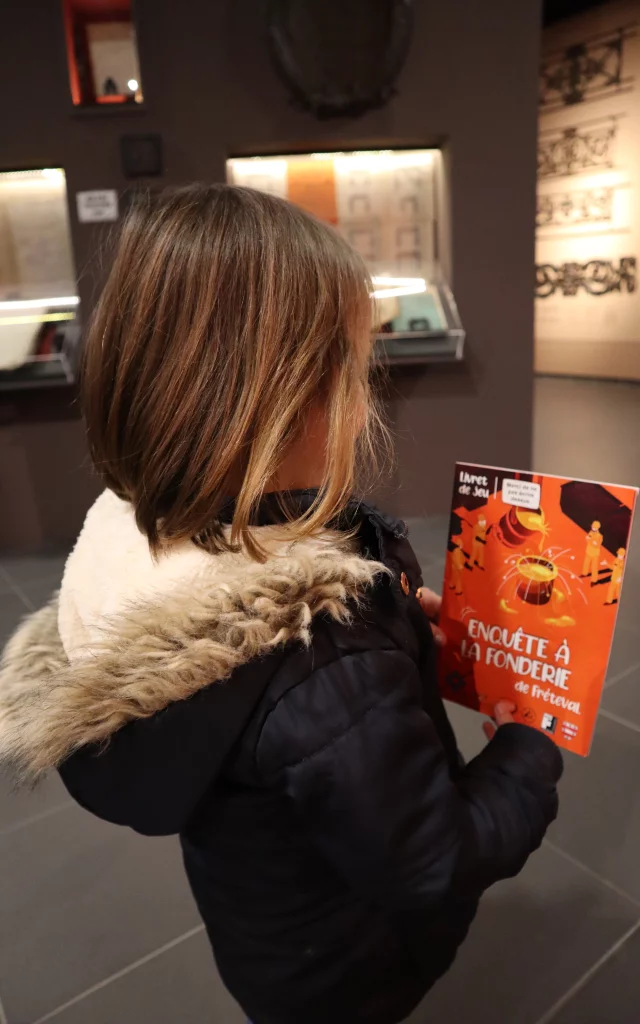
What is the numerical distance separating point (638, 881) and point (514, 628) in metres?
0.95

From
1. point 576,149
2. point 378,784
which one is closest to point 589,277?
Answer: point 576,149

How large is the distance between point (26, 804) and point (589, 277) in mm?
7467

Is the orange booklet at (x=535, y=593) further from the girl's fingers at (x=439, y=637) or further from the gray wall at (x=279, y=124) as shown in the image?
the gray wall at (x=279, y=124)

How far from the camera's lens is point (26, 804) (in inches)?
73.0

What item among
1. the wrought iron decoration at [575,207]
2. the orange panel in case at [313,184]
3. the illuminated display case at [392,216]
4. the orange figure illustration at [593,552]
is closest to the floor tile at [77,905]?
the orange figure illustration at [593,552]

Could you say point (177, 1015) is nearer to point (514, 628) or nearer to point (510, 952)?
point (510, 952)

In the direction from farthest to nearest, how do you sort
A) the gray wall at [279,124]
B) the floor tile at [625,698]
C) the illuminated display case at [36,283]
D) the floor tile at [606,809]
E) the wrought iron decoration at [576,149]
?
the wrought iron decoration at [576,149], the illuminated display case at [36,283], the gray wall at [279,124], the floor tile at [625,698], the floor tile at [606,809]

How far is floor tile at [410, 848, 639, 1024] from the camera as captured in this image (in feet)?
4.21

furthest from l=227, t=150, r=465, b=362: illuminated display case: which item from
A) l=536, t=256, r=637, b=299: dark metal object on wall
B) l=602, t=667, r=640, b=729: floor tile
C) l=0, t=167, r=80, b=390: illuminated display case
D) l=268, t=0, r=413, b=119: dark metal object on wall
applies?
l=536, t=256, r=637, b=299: dark metal object on wall

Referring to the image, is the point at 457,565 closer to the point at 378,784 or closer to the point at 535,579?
the point at 535,579

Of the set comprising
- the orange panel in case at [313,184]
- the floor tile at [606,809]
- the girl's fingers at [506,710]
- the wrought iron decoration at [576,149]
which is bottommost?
the floor tile at [606,809]

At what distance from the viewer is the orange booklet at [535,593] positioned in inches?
31.2

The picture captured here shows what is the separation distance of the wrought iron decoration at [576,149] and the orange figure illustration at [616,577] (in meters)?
7.63

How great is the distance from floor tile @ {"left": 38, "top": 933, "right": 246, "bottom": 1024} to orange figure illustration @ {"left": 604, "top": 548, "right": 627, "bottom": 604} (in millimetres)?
1019
